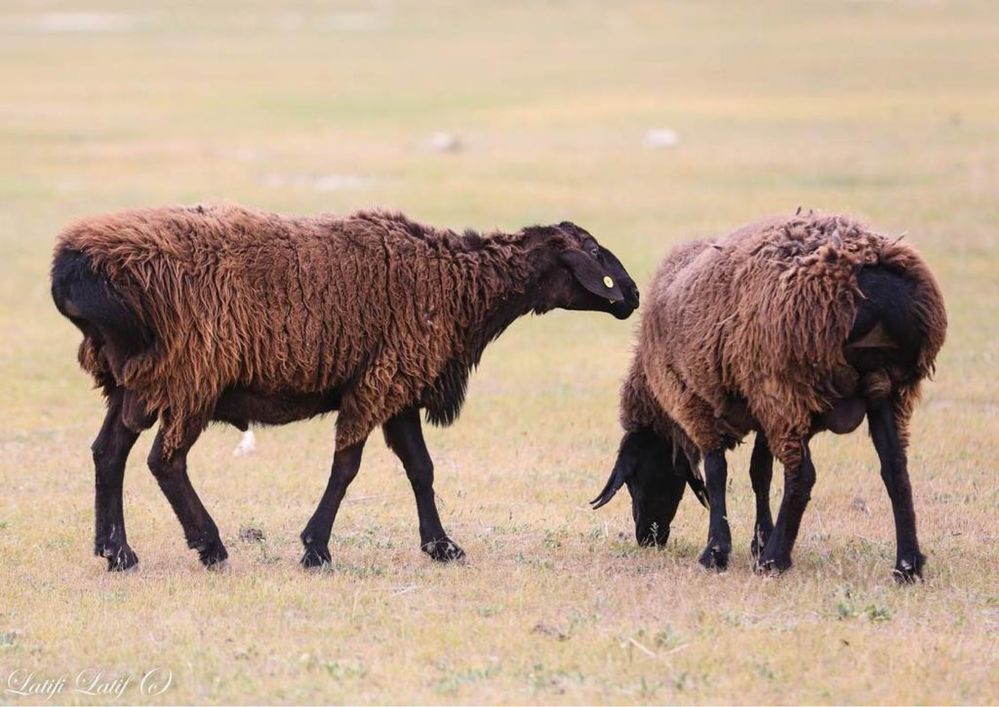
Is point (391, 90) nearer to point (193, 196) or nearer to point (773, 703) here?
point (193, 196)

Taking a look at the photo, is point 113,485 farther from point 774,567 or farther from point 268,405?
point 774,567

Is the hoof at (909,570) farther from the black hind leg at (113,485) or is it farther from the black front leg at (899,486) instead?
the black hind leg at (113,485)

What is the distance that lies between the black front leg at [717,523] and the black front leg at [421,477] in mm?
1701

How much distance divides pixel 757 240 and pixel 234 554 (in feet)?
13.7

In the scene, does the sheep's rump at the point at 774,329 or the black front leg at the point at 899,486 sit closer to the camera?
the sheep's rump at the point at 774,329

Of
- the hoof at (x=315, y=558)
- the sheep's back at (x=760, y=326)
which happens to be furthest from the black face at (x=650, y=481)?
the hoof at (x=315, y=558)

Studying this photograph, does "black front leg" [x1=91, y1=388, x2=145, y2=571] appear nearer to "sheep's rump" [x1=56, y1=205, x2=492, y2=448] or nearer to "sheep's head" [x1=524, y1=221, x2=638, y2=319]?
"sheep's rump" [x1=56, y1=205, x2=492, y2=448]

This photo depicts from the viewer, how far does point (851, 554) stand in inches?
408

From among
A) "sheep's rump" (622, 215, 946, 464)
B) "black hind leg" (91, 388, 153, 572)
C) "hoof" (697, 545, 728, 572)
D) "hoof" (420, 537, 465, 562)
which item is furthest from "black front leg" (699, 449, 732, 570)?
"black hind leg" (91, 388, 153, 572)

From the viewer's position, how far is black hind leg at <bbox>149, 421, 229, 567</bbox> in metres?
9.88

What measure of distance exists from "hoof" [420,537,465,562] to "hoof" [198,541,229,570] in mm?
1383

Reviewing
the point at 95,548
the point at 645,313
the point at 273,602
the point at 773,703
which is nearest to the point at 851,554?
the point at 645,313

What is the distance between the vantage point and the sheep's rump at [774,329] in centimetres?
916

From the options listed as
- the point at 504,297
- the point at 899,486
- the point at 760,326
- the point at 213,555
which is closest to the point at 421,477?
the point at 504,297
